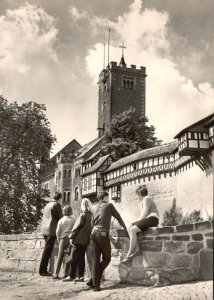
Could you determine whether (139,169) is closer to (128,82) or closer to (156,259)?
(156,259)

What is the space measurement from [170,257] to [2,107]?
23650mm

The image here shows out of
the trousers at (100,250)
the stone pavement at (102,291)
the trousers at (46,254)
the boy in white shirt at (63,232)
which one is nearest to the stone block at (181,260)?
the stone pavement at (102,291)

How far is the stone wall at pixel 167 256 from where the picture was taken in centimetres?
698

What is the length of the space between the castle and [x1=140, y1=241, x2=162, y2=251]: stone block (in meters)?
17.2

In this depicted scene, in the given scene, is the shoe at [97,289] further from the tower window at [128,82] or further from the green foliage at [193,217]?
the tower window at [128,82]

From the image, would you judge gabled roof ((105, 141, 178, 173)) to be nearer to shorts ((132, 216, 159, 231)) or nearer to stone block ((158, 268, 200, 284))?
shorts ((132, 216, 159, 231))

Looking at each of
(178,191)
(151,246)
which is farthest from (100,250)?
(178,191)

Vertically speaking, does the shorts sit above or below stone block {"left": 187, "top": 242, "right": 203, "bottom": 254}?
above

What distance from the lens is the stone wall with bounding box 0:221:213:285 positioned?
6.98 meters

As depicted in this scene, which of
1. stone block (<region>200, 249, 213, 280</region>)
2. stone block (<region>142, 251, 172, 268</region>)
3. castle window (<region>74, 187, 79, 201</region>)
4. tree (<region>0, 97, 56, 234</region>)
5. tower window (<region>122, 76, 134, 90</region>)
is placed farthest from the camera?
tower window (<region>122, 76, 134, 90</region>)

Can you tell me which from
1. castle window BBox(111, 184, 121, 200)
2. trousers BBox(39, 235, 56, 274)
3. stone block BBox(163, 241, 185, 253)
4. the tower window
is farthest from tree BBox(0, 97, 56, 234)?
the tower window

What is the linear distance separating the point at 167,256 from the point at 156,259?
0.73 feet

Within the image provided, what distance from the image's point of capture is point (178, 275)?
7184 millimetres

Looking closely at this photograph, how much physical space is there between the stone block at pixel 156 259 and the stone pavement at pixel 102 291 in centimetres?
44
